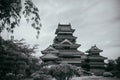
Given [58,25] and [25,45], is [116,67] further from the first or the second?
[25,45]

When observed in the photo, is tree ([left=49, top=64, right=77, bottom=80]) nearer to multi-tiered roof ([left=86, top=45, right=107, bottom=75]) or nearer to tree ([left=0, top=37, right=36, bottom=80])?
tree ([left=0, top=37, right=36, bottom=80])

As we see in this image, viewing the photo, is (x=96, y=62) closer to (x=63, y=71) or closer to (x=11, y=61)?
(x=11, y=61)

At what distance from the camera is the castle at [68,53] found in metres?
33.4

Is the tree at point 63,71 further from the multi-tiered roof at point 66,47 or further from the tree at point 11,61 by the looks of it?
the multi-tiered roof at point 66,47

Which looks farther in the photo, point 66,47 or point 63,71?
point 66,47

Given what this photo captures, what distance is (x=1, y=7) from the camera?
866cm

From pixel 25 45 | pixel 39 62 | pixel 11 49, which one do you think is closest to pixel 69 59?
pixel 39 62

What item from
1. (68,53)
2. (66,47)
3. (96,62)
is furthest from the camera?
(66,47)

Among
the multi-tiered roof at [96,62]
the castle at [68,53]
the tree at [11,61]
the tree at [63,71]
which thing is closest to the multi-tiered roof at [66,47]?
the castle at [68,53]

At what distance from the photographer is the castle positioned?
1315 inches

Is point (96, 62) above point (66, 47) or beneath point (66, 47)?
beneath

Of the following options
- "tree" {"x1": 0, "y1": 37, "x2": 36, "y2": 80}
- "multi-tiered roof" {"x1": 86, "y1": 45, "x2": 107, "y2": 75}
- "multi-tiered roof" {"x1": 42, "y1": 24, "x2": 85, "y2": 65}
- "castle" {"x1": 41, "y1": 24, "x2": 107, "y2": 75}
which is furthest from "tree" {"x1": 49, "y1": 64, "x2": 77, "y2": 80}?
"multi-tiered roof" {"x1": 86, "y1": 45, "x2": 107, "y2": 75}

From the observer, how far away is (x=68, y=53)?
34500mm

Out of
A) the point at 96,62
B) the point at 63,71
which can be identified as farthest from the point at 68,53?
the point at 63,71
